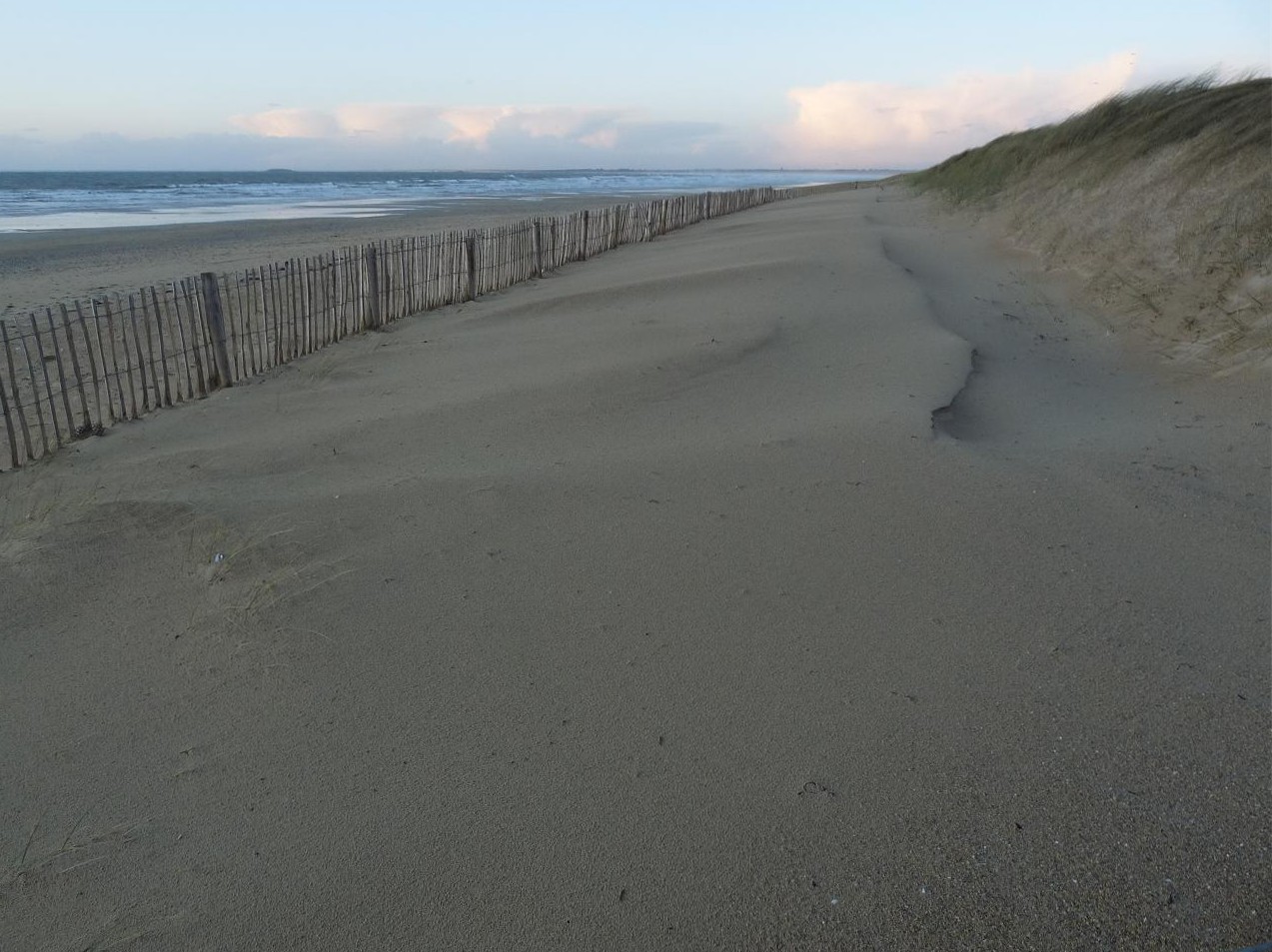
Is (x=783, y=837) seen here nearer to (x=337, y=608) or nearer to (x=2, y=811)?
(x=337, y=608)

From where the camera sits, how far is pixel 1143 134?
443 inches

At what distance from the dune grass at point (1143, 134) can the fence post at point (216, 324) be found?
29.9 feet

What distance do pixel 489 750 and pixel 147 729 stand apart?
3.47ft

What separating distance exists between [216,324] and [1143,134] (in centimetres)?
1093

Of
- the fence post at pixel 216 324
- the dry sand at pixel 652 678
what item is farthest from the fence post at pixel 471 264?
the dry sand at pixel 652 678

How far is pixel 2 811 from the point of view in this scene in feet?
7.88

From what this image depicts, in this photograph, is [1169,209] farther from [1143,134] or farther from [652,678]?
[652,678]

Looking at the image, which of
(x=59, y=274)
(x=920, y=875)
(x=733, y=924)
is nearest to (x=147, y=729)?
(x=733, y=924)

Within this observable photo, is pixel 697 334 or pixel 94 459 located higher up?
pixel 697 334

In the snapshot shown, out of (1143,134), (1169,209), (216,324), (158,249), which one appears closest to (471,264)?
(216,324)

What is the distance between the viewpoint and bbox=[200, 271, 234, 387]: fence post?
21.5 ft

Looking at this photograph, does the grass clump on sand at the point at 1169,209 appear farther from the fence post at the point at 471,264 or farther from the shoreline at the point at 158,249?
the shoreline at the point at 158,249

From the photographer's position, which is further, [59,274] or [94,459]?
[59,274]

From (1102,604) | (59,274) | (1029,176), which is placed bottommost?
(59,274)
